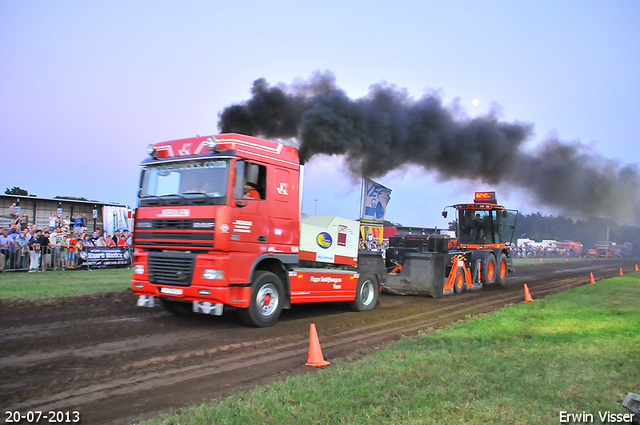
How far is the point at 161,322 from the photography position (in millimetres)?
8297

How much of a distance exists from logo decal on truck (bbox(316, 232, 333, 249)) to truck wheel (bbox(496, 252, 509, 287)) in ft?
35.5

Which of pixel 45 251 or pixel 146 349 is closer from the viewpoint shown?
pixel 146 349

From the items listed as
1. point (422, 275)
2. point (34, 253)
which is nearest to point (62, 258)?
point (34, 253)

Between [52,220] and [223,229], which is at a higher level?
[52,220]

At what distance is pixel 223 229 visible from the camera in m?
7.28

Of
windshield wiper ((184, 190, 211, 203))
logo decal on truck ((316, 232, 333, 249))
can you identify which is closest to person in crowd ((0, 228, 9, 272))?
windshield wiper ((184, 190, 211, 203))

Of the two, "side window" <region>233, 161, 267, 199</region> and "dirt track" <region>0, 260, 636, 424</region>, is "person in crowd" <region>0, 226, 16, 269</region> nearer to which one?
"dirt track" <region>0, 260, 636, 424</region>

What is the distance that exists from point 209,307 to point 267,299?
120cm

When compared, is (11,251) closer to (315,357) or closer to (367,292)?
(367,292)

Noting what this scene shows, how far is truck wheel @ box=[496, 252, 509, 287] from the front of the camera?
18.0m

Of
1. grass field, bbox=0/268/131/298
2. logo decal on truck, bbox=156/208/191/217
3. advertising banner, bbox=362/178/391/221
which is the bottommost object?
grass field, bbox=0/268/131/298

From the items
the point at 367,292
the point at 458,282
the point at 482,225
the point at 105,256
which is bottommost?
the point at 458,282

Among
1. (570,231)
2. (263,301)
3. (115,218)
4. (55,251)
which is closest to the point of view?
(263,301)

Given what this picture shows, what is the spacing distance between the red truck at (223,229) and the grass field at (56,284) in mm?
3927
